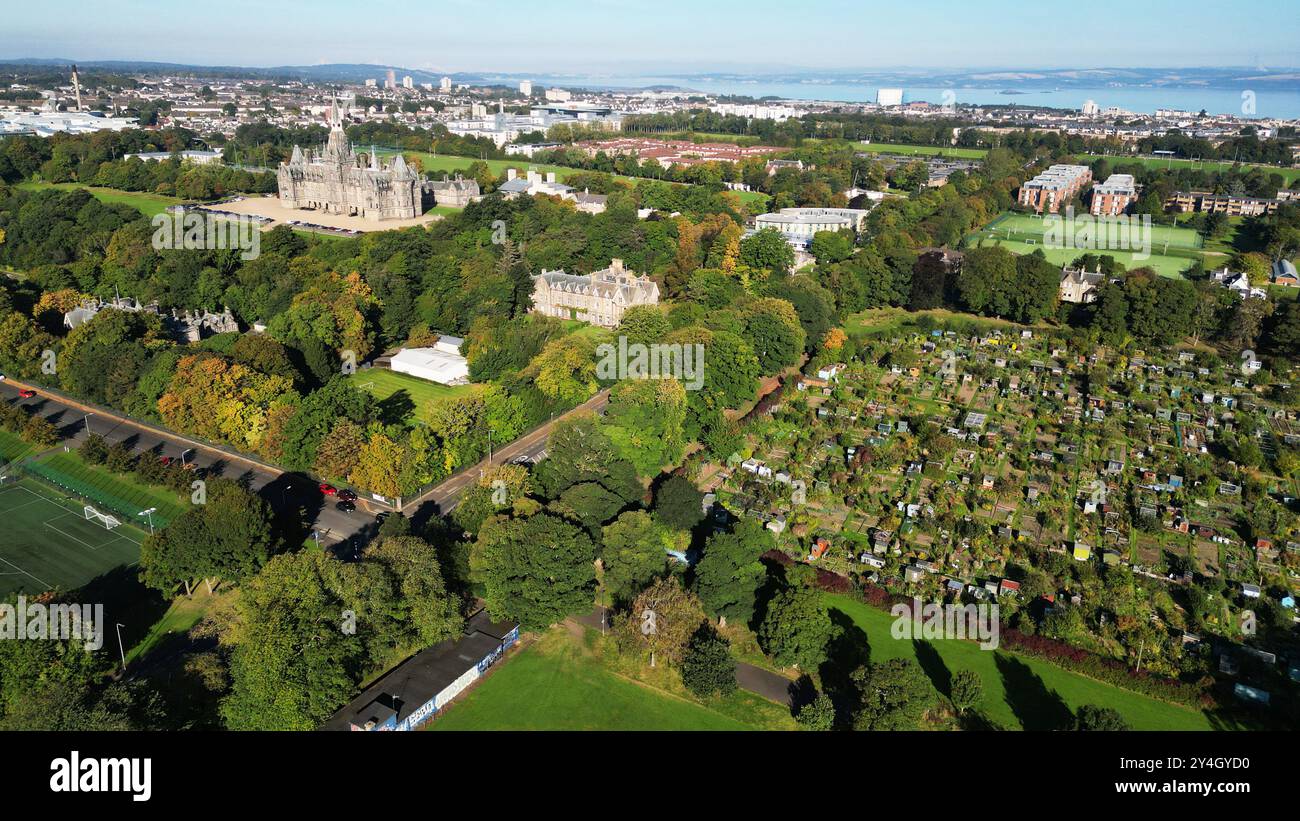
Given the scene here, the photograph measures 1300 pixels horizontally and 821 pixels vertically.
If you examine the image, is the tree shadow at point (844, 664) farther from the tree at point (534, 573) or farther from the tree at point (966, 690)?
the tree at point (534, 573)

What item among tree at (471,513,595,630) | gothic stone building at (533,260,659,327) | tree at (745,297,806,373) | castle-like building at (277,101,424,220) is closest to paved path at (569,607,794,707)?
tree at (471,513,595,630)

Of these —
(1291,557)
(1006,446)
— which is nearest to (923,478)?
(1006,446)

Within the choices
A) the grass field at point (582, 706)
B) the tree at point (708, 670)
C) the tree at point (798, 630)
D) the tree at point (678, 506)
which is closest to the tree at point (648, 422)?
the tree at point (678, 506)

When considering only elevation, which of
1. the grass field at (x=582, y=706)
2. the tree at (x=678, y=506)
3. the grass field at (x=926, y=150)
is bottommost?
the grass field at (x=582, y=706)

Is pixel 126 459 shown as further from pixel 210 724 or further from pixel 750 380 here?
pixel 750 380

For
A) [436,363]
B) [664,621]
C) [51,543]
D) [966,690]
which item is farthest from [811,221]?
[51,543]

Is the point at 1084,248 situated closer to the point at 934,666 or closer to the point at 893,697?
the point at 934,666

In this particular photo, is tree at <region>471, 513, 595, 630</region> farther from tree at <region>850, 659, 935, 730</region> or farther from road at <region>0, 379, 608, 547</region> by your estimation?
tree at <region>850, 659, 935, 730</region>
